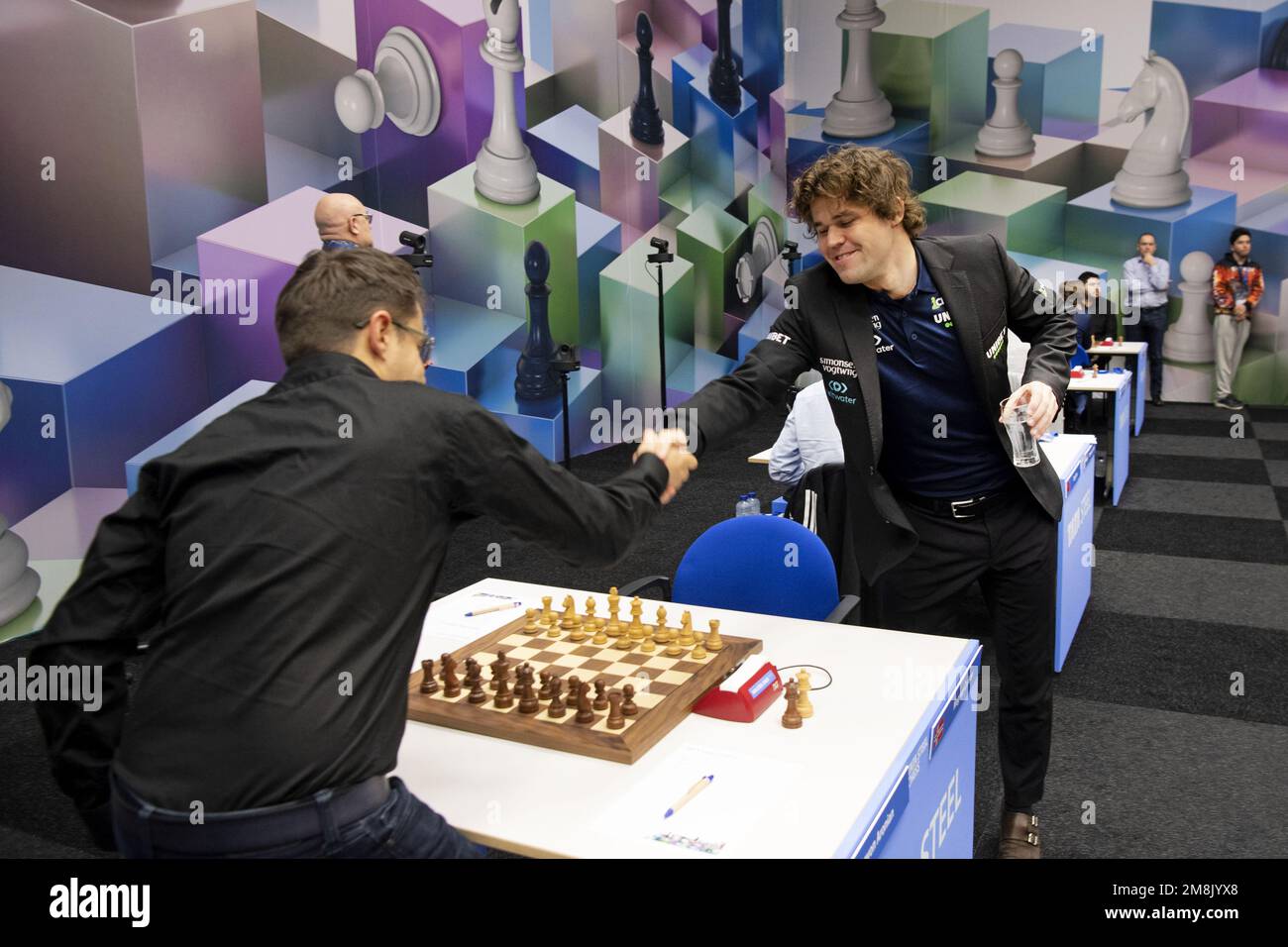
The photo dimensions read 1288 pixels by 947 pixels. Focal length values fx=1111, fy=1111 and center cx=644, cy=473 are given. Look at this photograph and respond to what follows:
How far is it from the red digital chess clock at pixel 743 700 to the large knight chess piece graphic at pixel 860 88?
991 centimetres

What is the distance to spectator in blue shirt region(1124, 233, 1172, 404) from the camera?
9820 millimetres

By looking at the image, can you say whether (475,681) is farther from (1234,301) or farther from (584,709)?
(1234,301)

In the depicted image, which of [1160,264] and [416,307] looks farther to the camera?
[1160,264]

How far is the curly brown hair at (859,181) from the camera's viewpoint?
2232 mm

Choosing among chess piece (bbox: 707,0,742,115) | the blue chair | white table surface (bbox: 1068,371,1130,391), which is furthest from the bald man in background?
chess piece (bbox: 707,0,742,115)

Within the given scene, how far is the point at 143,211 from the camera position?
4.80 m

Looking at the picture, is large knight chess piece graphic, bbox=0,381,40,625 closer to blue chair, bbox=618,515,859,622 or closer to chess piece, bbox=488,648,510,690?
blue chair, bbox=618,515,859,622

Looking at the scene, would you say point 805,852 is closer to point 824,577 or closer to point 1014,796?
point 824,577

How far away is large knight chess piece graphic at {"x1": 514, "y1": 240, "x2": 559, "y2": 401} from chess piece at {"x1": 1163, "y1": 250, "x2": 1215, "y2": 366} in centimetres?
628

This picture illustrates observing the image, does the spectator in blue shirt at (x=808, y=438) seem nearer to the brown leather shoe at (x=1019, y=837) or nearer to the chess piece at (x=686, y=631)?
the brown leather shoe at (x=1019, y=837)

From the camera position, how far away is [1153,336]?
32.7ft
